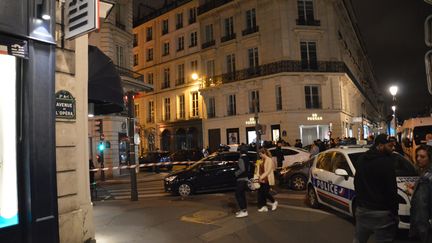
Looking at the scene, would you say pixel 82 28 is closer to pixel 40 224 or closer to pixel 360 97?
pixel 40 224

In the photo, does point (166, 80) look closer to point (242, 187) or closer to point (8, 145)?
point (242, 187)

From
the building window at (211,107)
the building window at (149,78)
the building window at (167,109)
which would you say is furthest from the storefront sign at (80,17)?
the building window at (149,78)

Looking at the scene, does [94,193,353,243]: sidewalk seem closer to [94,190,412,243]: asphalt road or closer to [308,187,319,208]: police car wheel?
[94,190,412,243]: asphalt road

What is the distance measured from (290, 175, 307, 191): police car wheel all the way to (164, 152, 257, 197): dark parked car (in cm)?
156

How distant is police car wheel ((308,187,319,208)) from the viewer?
33.1 ft

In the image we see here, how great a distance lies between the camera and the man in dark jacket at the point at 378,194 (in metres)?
4.45

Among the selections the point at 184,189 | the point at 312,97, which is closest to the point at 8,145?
the point at 184,189

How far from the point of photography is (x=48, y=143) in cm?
581

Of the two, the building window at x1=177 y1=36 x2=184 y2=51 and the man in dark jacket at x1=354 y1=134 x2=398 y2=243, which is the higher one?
the building window at x1=177 y1=36 x2=184 y2=51

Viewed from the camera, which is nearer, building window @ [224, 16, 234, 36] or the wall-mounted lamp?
the wall-mounted lamp

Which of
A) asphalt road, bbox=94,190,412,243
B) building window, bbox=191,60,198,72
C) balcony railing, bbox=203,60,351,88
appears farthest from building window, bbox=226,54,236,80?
asphalt road, bbox=94,190,412,243

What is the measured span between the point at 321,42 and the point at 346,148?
87.9ft

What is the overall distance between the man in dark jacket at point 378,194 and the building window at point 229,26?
34279mm

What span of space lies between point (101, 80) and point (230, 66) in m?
30.6
